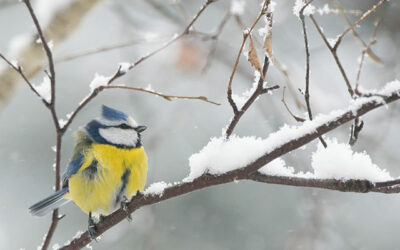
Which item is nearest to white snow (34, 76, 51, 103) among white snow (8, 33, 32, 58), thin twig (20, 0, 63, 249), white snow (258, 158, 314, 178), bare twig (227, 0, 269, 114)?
thin twig (20, 0, 63, 249)

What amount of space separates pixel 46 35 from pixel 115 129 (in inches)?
37.7

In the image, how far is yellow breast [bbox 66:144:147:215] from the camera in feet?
7.86

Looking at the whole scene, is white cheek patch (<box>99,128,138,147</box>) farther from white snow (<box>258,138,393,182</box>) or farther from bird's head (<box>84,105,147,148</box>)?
white snow (<box>258,138,393,182</box>)

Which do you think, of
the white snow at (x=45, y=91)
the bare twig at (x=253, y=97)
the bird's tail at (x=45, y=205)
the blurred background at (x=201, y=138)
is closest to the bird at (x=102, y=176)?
the bird's tail at (x=45, y=205)

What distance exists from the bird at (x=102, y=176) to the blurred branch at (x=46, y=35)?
78 cm

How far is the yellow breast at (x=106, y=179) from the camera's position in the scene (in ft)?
7.86

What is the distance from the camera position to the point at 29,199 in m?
5.86

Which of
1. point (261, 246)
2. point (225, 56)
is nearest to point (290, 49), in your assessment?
point (225, 56)

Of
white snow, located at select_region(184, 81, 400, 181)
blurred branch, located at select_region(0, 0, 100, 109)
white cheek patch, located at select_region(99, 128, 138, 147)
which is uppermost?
blurred branch, located at select_region(0, 0, 100, 109)

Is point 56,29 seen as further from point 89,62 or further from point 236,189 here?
point 89,62

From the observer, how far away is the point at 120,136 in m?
2.58

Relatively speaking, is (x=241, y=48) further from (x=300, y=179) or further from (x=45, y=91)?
(x=45, y=91)

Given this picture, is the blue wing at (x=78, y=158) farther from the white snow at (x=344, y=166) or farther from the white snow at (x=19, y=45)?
the white snow at (x=344, y=166)

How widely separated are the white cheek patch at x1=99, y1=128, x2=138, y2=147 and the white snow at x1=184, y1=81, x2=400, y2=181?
3.45 ft
